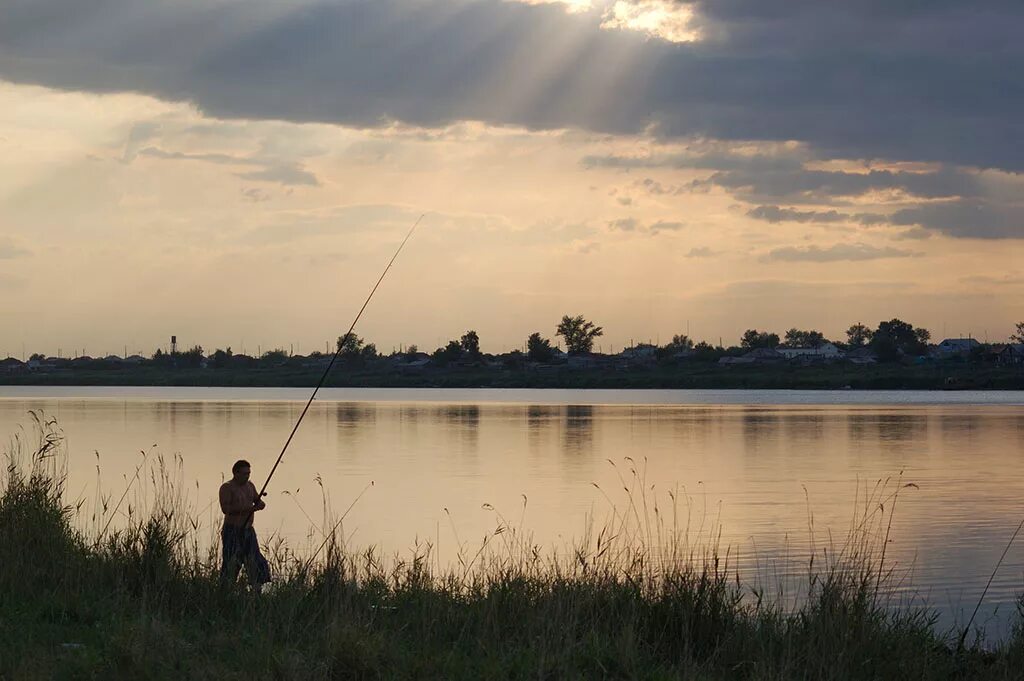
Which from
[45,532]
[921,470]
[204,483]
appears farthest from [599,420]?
[45,532]

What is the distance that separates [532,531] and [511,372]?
567 feet

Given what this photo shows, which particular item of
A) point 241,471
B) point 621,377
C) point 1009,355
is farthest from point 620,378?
point 241,471

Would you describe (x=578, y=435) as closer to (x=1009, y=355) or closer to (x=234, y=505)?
(x=234, y=505)

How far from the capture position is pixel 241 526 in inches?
504

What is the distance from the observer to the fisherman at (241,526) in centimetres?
1262

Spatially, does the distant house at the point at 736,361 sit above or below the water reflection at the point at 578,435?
above

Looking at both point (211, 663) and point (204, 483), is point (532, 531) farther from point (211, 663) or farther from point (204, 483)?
point (211, 663)

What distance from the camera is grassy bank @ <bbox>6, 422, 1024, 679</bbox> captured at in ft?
30.0

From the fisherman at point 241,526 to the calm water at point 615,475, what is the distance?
6.63 meters

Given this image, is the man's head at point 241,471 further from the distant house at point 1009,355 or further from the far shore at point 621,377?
the distant house at point 1009,355

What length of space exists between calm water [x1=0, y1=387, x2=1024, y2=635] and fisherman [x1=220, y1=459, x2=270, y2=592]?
6.63m

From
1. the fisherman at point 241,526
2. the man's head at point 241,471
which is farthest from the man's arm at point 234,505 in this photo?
the man's head at point 241,471

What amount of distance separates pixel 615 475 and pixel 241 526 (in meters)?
21.0

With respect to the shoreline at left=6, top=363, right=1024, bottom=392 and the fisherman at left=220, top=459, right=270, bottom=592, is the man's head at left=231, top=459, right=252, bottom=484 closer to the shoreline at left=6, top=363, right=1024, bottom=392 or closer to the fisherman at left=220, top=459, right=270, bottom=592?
the fisherman at left=220, top=459, right=270, bottom=592
